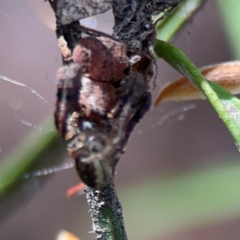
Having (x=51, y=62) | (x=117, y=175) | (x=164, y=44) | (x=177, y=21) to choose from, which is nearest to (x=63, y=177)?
(x=117, y=175)

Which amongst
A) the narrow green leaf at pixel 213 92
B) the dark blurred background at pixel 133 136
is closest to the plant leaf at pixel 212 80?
the narrow green leaf at pixel 213 92

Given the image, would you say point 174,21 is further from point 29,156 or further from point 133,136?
point 133,136

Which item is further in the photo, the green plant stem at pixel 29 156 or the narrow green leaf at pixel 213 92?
the green plant stem at pixel 29 156

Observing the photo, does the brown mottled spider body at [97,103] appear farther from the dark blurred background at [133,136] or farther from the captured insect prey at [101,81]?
the dark blurred background at [133,136]

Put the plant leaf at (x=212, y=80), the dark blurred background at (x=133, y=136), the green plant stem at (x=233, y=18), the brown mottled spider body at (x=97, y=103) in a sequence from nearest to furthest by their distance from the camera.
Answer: the brown mottled spider body at (x=97, y=103), the plant leaf at (x=212, y=80), the green plant stem at (x=233, y=18), the dark blurred background at (x=133, y=136)

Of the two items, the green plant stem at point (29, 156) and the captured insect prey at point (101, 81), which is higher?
the captured insect prey at point (101, 81)

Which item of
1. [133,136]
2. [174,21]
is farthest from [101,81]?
[133,136]
